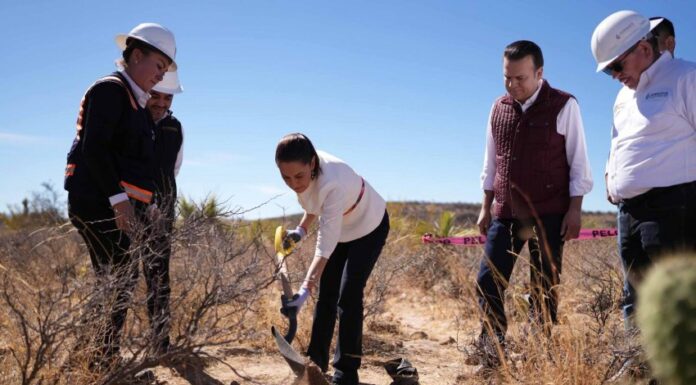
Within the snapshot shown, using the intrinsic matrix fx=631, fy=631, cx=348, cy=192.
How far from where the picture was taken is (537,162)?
3.94 metres

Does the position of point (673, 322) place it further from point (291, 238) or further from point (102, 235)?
point (102, 235)

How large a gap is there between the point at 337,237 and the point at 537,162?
136 cm

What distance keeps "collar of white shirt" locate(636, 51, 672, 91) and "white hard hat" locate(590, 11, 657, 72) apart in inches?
6.0

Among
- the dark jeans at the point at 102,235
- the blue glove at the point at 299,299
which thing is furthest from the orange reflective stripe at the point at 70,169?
the blue glove at the point at 299,299

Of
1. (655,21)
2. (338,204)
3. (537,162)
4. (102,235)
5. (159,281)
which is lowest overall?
(159,281)

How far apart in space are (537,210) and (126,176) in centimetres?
246

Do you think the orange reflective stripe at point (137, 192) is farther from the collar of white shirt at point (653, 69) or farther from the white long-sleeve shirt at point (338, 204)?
the collar of white shirt at point (653, 69)

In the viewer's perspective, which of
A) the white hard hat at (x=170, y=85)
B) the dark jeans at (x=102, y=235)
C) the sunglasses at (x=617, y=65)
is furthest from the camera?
the white hard hat at (x=170, y=85)

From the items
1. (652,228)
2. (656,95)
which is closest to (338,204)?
(652,228)

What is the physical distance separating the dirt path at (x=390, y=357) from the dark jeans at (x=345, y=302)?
346mm

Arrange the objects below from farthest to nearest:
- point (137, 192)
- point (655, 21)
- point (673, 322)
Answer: point (137, 192), point (655, 21), point (673, 322)

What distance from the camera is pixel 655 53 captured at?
3.44m

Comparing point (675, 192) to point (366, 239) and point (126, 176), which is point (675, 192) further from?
point (126, 176)

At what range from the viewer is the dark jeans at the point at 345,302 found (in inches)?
146
